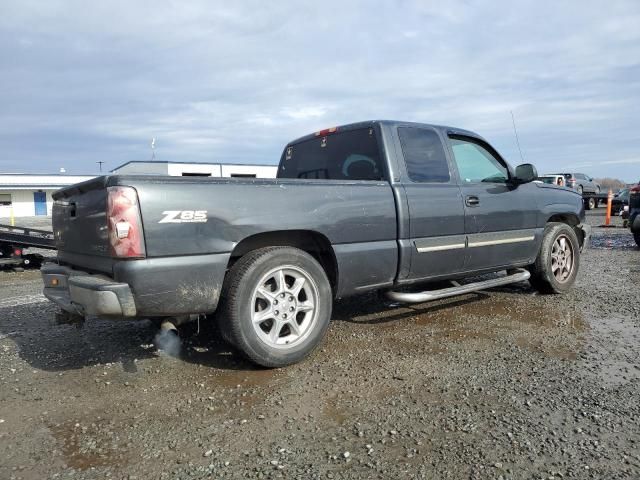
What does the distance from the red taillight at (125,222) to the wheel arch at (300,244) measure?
0.68 m

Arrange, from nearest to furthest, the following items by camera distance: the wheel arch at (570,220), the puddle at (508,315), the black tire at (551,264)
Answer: the puddle at (508,315), the black tire at (551,264), the wheel arch at (570,220)

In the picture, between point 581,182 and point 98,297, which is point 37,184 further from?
point 98,297

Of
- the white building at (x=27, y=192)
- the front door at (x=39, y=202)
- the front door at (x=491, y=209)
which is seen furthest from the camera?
the front door at (x=39, y=202)

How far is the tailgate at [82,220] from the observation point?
3150 millimetres

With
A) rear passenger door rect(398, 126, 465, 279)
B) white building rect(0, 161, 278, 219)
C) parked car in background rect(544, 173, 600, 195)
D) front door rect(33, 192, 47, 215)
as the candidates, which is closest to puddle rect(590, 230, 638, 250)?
rear passenger door rect(398, 126, 465, 279)

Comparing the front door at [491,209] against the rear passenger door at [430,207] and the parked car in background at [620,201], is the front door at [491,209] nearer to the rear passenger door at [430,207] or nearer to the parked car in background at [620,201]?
the rear passenger door at [430,207]

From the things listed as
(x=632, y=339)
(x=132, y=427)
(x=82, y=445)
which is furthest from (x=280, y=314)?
(x=632, y=339)

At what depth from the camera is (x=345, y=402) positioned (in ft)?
9.84

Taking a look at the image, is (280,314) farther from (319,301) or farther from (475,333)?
(475,333)

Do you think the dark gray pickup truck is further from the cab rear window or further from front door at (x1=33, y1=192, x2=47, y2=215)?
front door at (x1=33, y1=192, x2=47, y2=215)

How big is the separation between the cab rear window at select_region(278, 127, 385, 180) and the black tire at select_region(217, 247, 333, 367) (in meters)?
1.23

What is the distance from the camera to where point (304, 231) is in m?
3.78

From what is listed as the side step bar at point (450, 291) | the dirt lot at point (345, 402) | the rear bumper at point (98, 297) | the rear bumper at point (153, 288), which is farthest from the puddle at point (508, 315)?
the rear bumper at point (98, 297)

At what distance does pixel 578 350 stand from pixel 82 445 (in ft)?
11.7
